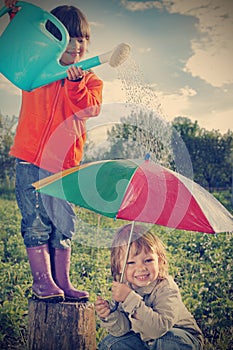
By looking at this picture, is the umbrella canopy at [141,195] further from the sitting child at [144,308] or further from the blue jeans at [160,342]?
the blue jeans at [160,342]

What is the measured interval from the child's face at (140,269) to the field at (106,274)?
23 centimetres

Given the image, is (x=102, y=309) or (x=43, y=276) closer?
(x=102, y=309)

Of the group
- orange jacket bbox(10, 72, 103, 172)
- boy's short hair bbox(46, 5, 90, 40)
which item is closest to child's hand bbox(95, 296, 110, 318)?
orange jacket bbox(10, 72, 103, 172)

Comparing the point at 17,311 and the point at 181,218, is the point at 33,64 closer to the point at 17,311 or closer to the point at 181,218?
the point at 181,218

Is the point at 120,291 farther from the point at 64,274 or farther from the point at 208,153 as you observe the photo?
the point at 208,153

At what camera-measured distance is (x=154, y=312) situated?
2979 millimetres

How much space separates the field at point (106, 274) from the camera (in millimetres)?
3281

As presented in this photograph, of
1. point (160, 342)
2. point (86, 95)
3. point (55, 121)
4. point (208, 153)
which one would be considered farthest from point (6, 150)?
point (160, 342)

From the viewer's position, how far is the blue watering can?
301 cm

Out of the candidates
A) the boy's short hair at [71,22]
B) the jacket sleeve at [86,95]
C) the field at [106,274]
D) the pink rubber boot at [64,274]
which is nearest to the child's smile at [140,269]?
the field at [106,274]

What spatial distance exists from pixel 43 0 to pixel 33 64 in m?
0.45

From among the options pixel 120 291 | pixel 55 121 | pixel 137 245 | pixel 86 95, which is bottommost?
pixel 120 291

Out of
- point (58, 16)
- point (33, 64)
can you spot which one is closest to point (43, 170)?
point (33, 64)

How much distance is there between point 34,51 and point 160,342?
1.84 m
